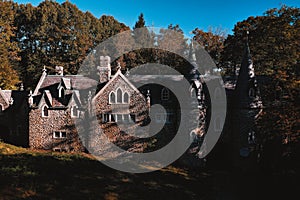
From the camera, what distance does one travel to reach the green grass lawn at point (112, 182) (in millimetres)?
14373

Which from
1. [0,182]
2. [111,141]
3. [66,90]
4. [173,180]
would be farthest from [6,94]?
[173,180]

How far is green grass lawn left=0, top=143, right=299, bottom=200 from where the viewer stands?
566 inches

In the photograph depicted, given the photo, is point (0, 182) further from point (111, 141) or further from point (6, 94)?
point (6, 94)

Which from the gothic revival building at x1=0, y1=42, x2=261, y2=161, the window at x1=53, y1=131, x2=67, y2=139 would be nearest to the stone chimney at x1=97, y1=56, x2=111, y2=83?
the gothic revival building at x1=0, y1=42, x2=261, y2=161

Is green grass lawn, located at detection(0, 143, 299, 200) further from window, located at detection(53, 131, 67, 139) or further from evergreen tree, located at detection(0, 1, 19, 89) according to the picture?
evergreen tree, located at detection(0, 1, 19, 89)

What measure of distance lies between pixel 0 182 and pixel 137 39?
136ft

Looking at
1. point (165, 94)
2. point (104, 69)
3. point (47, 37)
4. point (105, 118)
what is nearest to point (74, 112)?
point (105, 118)

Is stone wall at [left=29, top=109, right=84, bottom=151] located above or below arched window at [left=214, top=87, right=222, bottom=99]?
below

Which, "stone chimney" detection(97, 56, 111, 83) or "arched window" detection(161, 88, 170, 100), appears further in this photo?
"stone chimney" detection(97, 56, 111, 83)

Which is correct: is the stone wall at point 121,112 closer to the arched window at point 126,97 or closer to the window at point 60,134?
the arched window at point 126,97

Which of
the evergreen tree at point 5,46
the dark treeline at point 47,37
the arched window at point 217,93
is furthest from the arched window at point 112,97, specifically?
the dark treeline at point 47,37

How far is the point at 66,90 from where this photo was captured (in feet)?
82.8

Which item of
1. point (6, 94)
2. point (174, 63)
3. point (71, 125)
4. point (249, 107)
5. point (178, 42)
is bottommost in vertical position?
point (71, 125)

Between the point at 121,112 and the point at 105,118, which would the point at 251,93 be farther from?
the point at 105,118
